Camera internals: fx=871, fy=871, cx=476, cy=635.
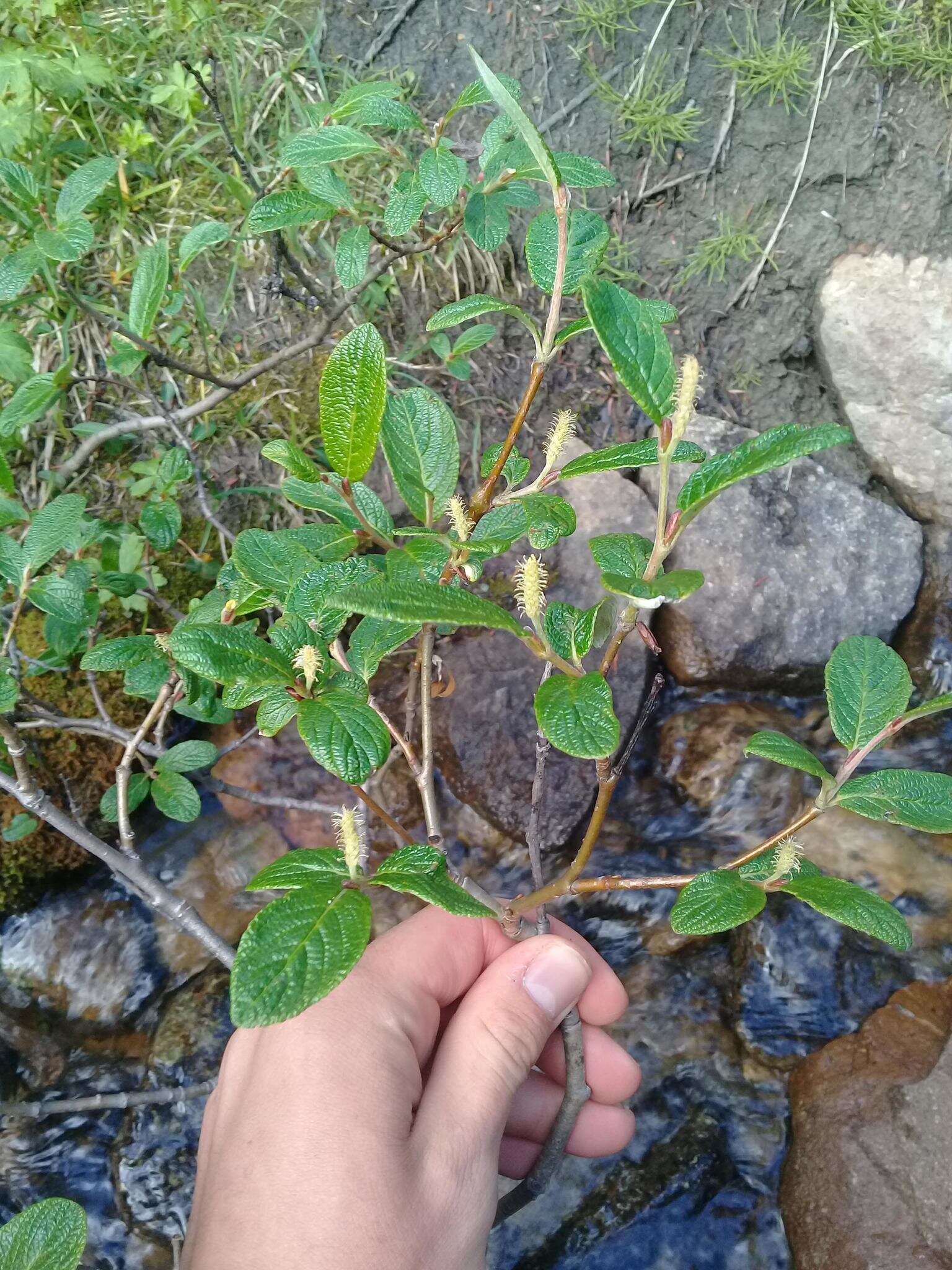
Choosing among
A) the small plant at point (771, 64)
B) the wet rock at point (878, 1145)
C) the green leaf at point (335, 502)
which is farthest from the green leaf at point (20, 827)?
the small plant at point (771, 64)

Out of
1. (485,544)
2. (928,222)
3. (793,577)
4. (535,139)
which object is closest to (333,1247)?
(485,544)

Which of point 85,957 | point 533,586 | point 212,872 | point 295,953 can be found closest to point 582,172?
point 533,586

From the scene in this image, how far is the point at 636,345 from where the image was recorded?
1061 mm

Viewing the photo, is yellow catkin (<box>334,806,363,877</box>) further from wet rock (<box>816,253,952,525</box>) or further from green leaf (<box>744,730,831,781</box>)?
wet rock (<box>816,253,952,525</box>)

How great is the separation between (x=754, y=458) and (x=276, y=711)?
2.54ft

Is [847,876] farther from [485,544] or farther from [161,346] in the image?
[161,346]

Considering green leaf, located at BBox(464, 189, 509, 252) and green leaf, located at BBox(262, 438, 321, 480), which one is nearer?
green leaf, located at BBox(262, 438, 321, 480)

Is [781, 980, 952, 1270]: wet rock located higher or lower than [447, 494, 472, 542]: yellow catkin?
lower

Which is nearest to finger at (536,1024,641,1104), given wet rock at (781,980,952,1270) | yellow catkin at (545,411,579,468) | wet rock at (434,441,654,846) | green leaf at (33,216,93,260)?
wet rock at (781,980,952,1270)

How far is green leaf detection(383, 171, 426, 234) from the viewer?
174cm

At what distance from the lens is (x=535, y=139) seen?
3.38ft

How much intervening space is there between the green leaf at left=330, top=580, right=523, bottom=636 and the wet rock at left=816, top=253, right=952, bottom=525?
8.59 feet

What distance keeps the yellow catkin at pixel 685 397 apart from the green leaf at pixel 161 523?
5.27 feet

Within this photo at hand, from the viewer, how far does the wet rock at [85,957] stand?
8.81ft
